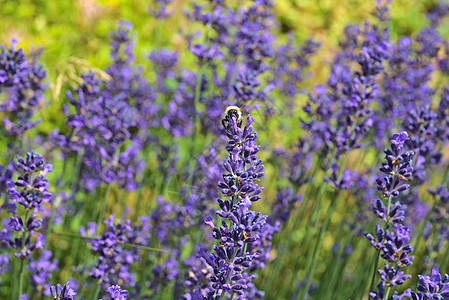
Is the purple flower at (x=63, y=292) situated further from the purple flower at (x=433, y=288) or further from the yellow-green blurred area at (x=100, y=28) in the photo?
the yellow-green blurred area at (x=100, y=28)

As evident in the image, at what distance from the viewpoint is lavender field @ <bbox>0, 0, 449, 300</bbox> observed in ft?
7.06

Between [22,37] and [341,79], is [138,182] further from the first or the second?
[22,37]

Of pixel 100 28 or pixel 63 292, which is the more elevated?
pixel 100 28

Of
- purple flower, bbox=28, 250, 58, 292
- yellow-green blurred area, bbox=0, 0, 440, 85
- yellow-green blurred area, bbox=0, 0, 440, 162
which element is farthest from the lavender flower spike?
yellow-green blurred area, bbox=0, 0, 440, 85

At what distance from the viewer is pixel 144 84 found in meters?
4.50

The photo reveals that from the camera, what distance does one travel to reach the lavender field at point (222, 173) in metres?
2.15

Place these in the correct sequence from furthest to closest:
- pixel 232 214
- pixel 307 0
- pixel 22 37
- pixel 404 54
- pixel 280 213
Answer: pixel 307 0 → pixel 22 37 → pixel 404 54 → pixel 280 213 → pixel 232 214

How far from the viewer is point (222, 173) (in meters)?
3.19

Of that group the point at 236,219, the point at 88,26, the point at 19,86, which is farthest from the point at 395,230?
the point at 88,26

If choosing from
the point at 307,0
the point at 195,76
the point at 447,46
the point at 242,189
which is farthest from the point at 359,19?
the point at 242,189

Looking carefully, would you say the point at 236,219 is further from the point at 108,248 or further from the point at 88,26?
the point at 88,26

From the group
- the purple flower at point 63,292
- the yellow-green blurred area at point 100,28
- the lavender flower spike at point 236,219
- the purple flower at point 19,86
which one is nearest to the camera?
the purple flower at point 63,292

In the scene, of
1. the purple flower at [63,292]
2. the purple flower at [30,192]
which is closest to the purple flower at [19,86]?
the purple flower at [30,192]

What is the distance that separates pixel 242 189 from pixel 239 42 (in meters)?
2.03
